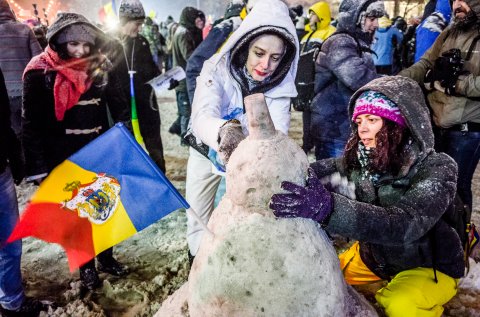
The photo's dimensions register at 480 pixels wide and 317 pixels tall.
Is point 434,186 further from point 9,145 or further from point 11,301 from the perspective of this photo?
point 11,301

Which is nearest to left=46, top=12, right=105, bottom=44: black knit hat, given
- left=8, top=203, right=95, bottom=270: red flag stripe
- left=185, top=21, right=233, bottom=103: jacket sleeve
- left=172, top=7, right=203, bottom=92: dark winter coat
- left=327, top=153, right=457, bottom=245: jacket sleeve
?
left=185, top=21, right=233, bottom=103: jacket sleeve

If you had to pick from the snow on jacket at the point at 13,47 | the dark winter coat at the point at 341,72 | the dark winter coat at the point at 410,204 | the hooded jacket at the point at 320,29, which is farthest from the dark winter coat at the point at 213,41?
the snow on jacket at the point at 13,47

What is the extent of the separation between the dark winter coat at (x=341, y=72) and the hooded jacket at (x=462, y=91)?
620 millimetres

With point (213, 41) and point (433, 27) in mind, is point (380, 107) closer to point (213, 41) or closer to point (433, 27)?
point (213, 41)

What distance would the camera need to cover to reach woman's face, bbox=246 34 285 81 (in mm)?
2264

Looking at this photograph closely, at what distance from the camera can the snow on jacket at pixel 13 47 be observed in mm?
3977

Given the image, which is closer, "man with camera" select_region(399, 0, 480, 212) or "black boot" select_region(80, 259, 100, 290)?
"man with camera" select_region(399, 0, 480, 212)

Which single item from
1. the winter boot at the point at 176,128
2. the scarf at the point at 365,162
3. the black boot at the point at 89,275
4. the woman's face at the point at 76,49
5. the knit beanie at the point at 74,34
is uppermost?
the knit beanie at the point at 74,34

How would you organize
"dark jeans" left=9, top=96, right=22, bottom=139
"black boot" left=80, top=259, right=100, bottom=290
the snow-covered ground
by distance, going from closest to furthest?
the snow-covered ground → "black boot" left=80, top=259, right=100, bottom=290 → "dark jeans" left=9, top=96, right=22, bottom=139

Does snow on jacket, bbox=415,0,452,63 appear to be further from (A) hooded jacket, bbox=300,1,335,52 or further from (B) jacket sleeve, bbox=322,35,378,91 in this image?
(B) jacket sleeve, bbox=322,35,378,91

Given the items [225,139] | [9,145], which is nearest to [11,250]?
[9,145]

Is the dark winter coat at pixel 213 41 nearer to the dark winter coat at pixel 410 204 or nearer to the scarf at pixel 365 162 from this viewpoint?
the dark winter coat at pixel 410 204

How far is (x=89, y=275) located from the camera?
118 inches

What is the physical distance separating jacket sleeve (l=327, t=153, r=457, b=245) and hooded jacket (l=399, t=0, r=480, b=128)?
130cm
